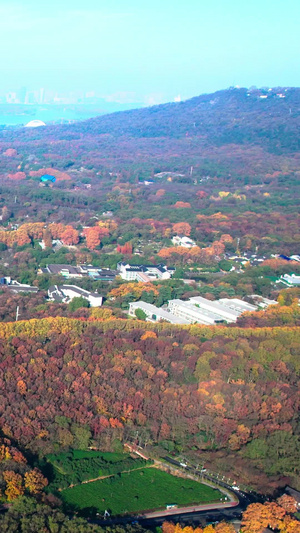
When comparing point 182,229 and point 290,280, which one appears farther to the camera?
point 182,229

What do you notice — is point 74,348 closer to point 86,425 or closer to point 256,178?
point 86,425

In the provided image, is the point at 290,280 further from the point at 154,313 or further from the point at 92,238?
the point at 92,238

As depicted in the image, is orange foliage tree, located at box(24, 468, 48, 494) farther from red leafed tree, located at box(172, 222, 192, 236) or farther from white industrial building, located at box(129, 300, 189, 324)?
red leafed tree, located at box(172, 222, 192, 236)

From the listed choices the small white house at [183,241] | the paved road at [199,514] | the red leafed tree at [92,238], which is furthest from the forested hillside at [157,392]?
the small white house at [183,241]

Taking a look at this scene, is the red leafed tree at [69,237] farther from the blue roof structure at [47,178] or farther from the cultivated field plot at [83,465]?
the cultivated field plot at [83,465]

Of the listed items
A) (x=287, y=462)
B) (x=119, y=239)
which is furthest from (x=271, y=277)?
(x=287, y=462)

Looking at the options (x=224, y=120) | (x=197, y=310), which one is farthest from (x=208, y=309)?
(x=224, y=120)
